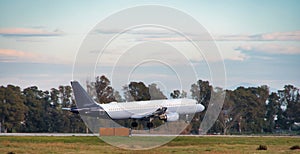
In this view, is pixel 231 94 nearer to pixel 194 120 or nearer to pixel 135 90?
pixel 194 120

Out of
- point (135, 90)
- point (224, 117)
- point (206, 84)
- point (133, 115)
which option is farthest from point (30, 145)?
point (224, 117)

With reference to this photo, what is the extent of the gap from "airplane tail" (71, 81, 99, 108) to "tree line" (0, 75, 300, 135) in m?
24.0

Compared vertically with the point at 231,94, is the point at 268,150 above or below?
below

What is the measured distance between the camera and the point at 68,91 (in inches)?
6491

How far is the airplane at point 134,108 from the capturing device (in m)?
106

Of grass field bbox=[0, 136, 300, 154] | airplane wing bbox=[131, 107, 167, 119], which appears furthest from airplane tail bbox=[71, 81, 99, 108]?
grass field bbox=[0, 136, 300, 154]

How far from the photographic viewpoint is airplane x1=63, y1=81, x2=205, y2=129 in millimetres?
106000

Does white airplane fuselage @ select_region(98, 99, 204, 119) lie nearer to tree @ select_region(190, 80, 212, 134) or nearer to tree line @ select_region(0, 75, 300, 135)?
tree line @ select_region(0, 75, 300, 135)

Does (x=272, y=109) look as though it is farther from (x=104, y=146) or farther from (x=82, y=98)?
(x=104, y=146)

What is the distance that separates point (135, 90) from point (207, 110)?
1644 cm

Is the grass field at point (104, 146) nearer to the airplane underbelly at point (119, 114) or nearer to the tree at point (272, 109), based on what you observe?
the airplane underbelly at point (119, 114)

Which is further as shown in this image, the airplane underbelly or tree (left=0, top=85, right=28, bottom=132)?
tree (left=0, top=85, right=28, bottom=132)

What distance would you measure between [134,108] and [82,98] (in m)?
7.65

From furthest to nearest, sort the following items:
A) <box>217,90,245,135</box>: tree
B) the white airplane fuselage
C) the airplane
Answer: <box>217,90,245,135</box>: tree → the white airplane fuselage → the airplane
